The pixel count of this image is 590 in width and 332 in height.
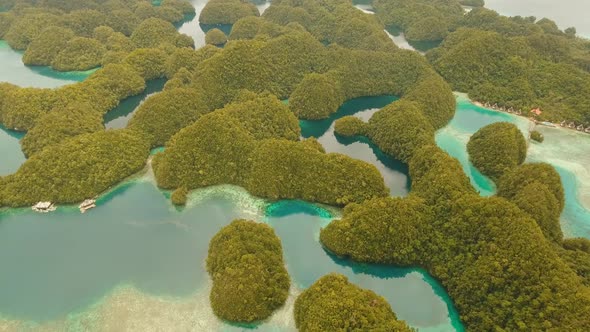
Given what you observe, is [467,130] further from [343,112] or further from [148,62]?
[148,62]

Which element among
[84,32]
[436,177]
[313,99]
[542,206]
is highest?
[542,206]

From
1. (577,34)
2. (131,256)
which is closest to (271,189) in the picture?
(131,256)

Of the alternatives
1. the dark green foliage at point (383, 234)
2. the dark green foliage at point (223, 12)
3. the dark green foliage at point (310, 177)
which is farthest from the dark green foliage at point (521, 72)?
the dark green foliage at point (223, 12)

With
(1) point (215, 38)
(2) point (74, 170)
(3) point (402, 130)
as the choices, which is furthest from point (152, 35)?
(3) point (402, 130)

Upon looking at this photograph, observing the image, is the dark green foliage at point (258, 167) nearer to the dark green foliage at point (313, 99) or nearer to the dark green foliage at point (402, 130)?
the dark green foliage at point (402, 130)

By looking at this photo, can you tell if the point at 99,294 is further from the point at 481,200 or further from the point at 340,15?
the point at 340,15
